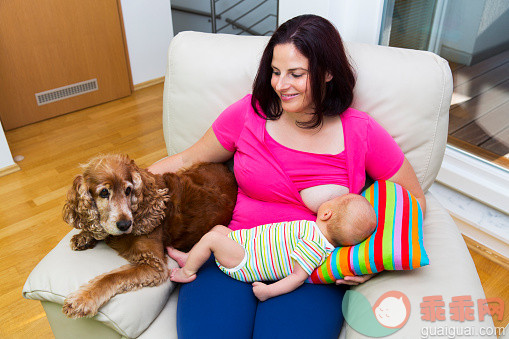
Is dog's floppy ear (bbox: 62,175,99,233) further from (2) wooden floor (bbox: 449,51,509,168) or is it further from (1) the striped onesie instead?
(2) wooden floor (bbox: 449,51,509,168)

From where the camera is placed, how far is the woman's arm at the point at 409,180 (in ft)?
4.60

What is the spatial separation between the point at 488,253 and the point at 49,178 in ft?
7.90

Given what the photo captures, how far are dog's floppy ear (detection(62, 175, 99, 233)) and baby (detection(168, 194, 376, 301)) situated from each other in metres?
0.29

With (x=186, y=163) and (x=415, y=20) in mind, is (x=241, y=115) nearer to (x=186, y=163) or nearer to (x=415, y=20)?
(x=186, y=163)

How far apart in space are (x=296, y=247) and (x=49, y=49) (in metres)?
2.57

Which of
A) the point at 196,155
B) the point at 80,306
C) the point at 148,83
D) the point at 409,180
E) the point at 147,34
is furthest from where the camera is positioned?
the point at 148,83

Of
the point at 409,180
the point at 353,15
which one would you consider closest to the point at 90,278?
the point at 409,180

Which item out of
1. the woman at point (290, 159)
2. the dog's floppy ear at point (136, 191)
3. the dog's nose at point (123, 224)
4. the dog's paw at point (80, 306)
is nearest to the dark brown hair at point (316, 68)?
the woman at point (290, 159)

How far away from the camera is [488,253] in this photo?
6.98 feet

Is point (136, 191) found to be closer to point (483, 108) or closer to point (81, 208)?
point (81, 208)

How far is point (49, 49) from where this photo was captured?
3.08 metres

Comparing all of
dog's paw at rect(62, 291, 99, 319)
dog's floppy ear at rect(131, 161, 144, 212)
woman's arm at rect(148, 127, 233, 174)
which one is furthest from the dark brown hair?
dog's paw at rect(62, 291, 99, 319)

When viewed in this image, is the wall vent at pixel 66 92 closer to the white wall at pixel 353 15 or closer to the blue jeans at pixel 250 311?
the white wall at pixel 353 15

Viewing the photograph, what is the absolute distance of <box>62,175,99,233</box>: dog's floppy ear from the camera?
1.23 metres
